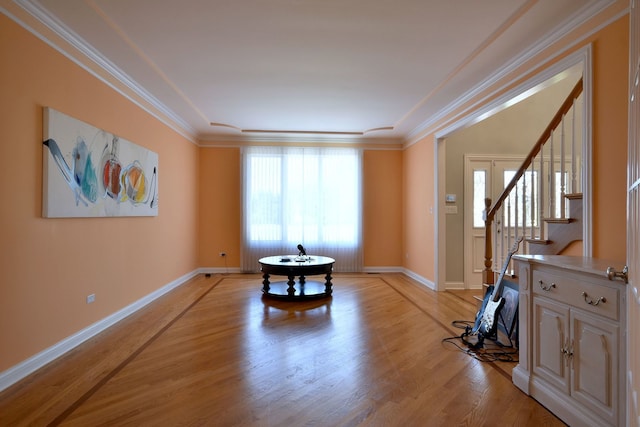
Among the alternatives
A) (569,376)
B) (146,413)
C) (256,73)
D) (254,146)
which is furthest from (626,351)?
(254,146)

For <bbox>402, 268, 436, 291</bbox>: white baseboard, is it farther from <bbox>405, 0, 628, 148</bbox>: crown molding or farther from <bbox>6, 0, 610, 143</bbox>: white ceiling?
<bbox>6, 0, 610, 143</bbox>: white ceiling

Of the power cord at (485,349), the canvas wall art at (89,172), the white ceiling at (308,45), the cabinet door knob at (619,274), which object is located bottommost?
the power cord at (485,349)

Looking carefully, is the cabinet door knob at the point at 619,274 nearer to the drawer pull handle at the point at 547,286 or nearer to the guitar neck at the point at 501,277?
the drawer pull handle at the point at 547,286

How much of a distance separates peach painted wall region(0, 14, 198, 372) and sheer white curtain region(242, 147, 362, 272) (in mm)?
2668

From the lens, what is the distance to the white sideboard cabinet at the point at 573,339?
182 centimetres

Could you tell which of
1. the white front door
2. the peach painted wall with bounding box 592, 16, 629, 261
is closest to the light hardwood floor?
the peach painted wall with bounding box 592, 16, 629, 261

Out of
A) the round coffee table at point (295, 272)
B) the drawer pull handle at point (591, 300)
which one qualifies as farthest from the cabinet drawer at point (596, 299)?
the round coffee table at point (295, 272)

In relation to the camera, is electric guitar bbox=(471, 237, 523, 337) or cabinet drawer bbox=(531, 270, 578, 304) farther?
electric guitar bbox=(471, 237, 523, 337)

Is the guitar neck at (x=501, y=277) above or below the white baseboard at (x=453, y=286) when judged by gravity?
above

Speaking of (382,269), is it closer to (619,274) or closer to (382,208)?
(382,208)

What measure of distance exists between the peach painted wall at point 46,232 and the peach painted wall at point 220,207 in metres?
2.48

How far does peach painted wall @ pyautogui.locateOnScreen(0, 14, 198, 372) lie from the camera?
8.36 ft

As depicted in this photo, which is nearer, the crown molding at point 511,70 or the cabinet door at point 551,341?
the cabinet door at point 551,341

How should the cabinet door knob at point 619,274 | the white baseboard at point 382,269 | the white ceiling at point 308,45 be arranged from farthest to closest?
the white baseboard at point 382,269
the white ceiling at point 308,45
the cabinet door knob at point 619,274
